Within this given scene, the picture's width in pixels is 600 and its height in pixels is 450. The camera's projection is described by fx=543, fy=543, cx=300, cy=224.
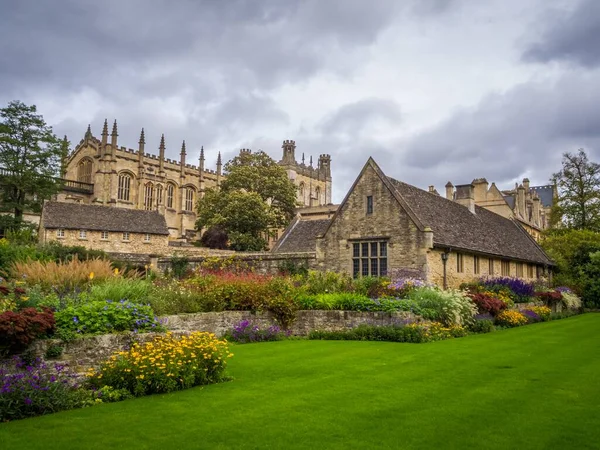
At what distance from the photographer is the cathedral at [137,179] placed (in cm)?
7369

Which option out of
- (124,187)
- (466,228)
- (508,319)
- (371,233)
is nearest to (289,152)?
(124,187)

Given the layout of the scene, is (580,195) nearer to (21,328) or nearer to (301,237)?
(301,237)

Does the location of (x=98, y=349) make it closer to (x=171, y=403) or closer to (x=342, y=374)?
(x=171, y=403)

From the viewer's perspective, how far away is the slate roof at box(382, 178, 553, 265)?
83.7ft

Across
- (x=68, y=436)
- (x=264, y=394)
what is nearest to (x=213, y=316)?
(x=264, y=394)

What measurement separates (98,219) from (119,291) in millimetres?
33473

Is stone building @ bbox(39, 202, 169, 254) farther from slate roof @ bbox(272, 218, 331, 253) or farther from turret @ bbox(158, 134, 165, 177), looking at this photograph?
turret @ bbox(158, 134, 165, 177)

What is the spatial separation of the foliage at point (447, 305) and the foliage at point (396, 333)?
2.02 ft

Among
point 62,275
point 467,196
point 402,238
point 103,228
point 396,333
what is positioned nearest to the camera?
point 62,275

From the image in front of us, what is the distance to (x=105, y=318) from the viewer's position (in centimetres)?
984

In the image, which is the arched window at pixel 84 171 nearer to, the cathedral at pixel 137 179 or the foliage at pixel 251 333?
the cathedral at pixel 137 179

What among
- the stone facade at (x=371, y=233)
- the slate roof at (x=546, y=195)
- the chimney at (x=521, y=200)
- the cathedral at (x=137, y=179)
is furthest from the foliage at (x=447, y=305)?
the slate roof at (x=546, y=195)

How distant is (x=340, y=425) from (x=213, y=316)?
31.2 ft

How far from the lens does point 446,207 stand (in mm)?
29703
